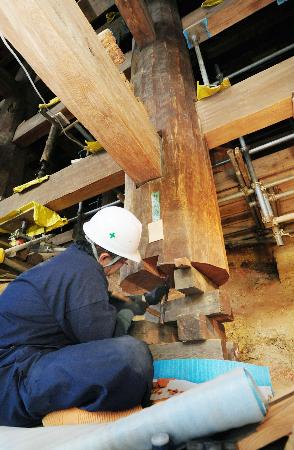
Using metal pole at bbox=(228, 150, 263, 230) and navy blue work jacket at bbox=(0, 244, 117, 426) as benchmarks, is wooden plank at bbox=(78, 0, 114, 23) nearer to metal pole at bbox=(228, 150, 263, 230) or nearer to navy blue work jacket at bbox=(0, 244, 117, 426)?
metal pole at bbox=(228, 150, 263, 230)

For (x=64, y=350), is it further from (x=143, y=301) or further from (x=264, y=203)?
(x=264, y=203)

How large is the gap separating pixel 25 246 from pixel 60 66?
306 centimetres

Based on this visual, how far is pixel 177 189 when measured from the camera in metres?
2.42

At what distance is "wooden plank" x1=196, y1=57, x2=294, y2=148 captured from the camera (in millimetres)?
2930

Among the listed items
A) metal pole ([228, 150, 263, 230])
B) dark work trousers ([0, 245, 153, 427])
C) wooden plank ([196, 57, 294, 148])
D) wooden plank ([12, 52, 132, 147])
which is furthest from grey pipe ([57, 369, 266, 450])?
wooden plank ([12, 52, 132, 147])

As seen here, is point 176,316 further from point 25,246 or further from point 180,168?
point 25,246

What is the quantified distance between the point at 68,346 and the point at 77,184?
7.65 feet

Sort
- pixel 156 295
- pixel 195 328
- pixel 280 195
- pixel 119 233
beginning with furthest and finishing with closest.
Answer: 1. pixel 280 195
2. pixel 156 295
3. pixel 119 233
4. pixel 195 328

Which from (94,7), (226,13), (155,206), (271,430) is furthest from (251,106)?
(94,7)

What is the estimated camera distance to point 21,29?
1.51 metres

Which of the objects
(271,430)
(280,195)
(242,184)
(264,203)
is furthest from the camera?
(242,184)

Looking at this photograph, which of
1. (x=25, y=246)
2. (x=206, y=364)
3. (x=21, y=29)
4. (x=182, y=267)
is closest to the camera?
(x=21, y=29)

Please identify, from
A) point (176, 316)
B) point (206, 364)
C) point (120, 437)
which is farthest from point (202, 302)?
point (120, 437)

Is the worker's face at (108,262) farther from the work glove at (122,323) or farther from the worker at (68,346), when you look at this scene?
the work glove at (122,323)
